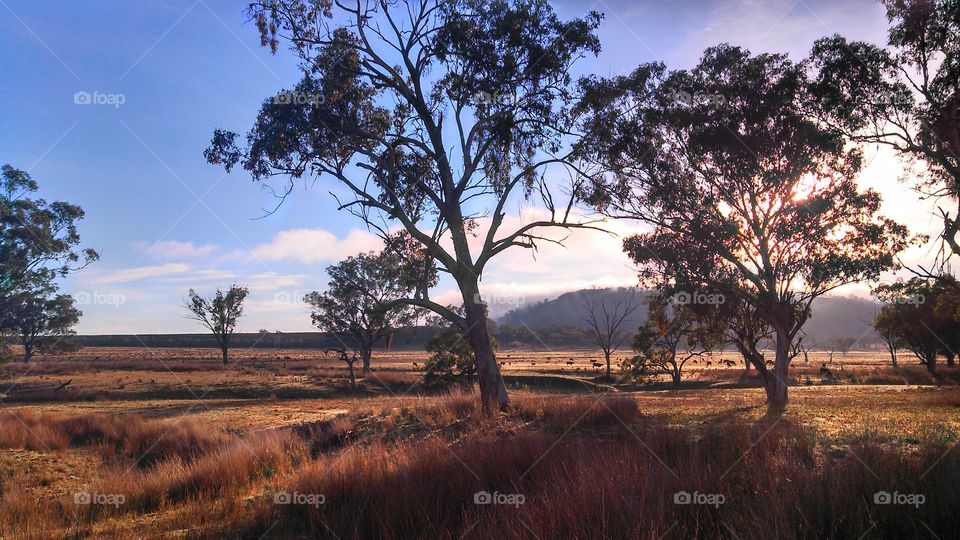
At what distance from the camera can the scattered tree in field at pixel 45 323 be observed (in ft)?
141

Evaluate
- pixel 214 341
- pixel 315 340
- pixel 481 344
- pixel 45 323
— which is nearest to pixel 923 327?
pixel 481 344

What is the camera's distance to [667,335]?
37.2 metres

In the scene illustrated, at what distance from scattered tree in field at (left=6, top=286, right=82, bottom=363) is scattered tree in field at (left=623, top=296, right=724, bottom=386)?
4037 centimetres

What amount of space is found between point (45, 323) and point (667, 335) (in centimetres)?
5076

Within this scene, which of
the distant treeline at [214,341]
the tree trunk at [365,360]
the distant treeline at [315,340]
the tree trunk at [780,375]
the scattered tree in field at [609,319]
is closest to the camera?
the tree trunk at [780,375]

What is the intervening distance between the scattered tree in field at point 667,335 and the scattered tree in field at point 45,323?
132 ft

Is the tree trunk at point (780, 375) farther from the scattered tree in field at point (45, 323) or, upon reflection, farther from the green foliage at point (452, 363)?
the scattered tree in field at point (45, 323)

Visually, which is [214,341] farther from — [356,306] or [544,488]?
[544,488]

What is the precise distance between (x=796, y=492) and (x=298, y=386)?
135 ft

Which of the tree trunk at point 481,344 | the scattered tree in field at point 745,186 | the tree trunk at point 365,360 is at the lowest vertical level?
the tree trunk at point 365,360

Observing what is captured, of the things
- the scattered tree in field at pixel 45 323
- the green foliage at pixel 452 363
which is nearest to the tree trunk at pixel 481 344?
the green foliage at pixel 452 363

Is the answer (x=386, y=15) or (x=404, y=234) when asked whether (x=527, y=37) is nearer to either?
(x=386, y=15)

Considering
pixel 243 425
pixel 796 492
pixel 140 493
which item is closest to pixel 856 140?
pixel 796 492

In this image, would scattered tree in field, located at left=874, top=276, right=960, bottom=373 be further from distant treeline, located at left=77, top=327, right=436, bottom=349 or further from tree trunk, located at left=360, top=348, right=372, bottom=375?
distant treeline, located at left=77, top=327, right=436, bottom=349
